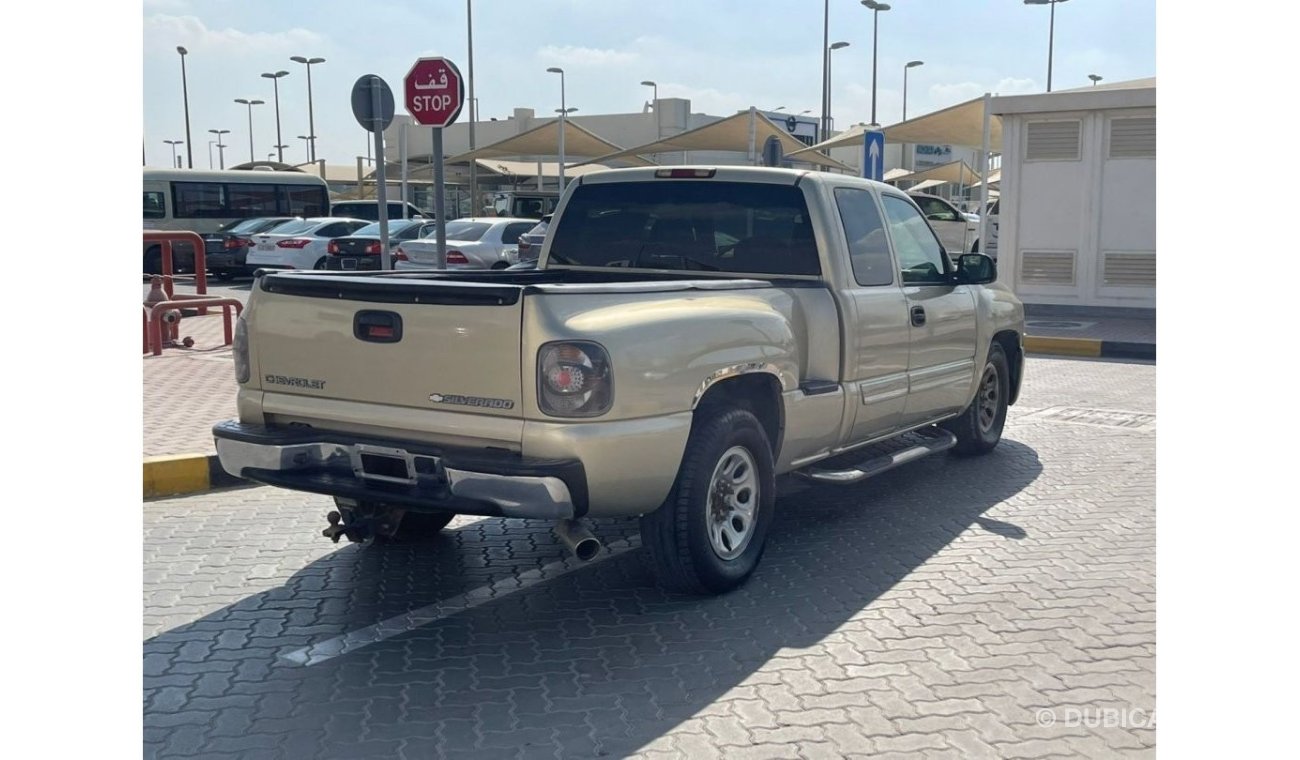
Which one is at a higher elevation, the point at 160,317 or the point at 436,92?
the point at 436,92

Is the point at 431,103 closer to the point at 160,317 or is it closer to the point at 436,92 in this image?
the point at 436,92

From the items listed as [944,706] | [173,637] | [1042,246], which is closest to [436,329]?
[173,637]

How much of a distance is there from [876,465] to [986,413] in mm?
2313

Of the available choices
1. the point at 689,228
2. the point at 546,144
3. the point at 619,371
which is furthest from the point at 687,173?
the point at 546,144

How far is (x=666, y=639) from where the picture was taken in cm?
467

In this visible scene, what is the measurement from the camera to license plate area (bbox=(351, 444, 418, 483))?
4.62 meters

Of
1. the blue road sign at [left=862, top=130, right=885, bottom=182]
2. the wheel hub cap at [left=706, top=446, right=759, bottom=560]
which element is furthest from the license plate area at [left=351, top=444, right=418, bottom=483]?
the blue road sign at [left=862, top=130, right=885, bottom=182]

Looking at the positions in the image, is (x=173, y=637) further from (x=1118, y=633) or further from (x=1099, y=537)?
(x=1099, y=537)

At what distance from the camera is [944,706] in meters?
4.02

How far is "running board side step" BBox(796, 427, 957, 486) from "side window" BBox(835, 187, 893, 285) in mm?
894

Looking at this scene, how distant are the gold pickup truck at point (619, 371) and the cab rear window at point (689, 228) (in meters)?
0.01

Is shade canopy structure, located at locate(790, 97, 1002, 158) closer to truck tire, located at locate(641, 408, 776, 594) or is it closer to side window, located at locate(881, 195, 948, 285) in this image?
side window, located at locate(881, 195, 948, 285)

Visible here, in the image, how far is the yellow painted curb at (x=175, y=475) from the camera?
7.08 metres

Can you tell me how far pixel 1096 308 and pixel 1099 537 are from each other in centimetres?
1199
